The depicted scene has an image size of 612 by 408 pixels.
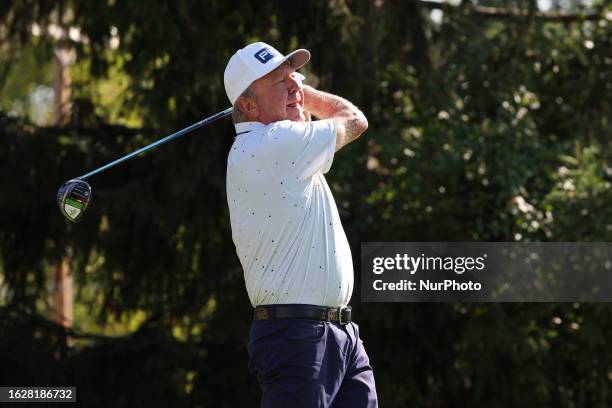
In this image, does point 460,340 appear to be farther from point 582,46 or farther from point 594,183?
point 582,46

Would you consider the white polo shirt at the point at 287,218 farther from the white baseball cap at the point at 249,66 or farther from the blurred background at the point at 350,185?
the blurred background at the point at 350,185

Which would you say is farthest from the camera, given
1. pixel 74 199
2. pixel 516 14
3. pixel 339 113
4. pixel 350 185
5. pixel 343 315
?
pixel 516 14

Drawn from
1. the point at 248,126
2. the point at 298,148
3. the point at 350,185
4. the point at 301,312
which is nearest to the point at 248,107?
the point at 248,126

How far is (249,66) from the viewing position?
13.3ft

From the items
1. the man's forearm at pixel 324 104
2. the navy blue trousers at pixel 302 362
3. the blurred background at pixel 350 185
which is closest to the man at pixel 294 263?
the navy blue trousers at pixel 302 362

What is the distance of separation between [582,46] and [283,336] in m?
4.87

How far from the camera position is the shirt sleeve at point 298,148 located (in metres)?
3.85

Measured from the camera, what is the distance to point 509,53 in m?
8.00

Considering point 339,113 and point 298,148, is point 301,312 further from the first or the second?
point 339,113

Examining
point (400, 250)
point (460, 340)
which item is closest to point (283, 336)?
point (400, 250)

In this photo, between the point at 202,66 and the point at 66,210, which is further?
the point at 202,66

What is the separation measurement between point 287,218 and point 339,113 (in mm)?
571

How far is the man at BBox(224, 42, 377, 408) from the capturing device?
12.6 feet

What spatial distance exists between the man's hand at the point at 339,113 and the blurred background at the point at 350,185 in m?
2.74
